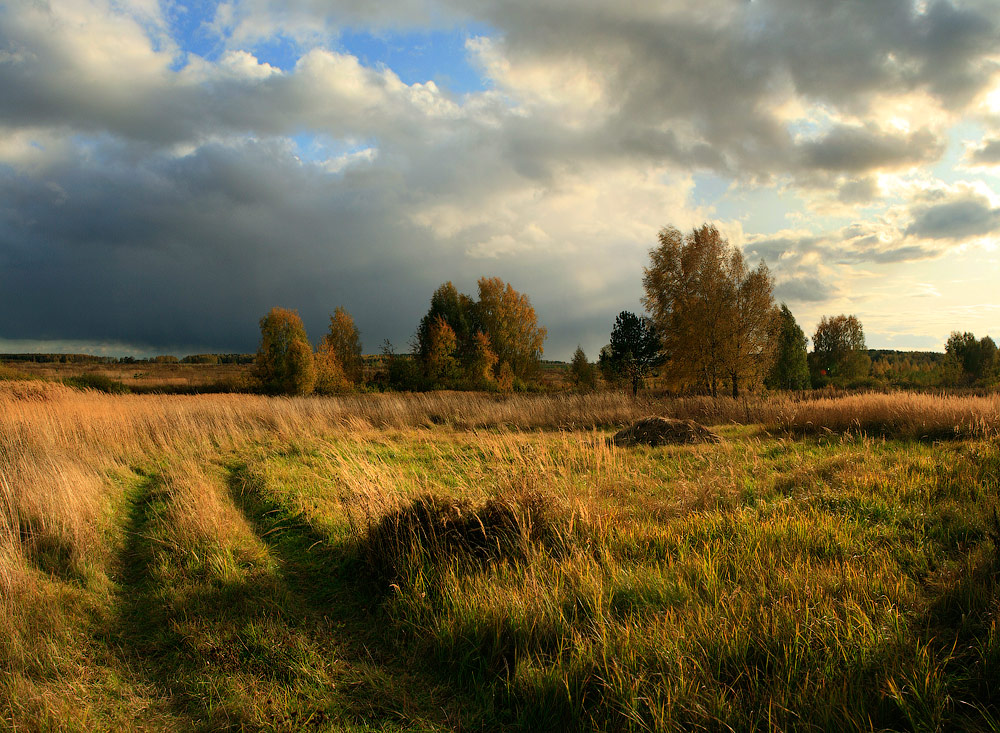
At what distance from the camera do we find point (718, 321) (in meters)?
24.4

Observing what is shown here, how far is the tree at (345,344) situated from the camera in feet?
167

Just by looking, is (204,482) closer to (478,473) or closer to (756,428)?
(478,473)

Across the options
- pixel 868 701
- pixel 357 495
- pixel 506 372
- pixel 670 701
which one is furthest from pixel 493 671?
pixel 506 372

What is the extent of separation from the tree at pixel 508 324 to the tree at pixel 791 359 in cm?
2380

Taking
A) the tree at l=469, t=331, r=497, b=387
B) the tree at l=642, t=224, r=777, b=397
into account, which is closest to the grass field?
the tree at l=642, t=224, r=777, b=397

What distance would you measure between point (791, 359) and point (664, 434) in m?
37.9

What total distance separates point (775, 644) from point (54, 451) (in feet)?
40.7

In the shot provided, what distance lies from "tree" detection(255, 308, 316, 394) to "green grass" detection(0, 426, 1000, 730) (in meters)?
34.5

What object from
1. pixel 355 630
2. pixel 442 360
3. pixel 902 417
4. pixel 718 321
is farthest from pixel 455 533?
pixel 442 360

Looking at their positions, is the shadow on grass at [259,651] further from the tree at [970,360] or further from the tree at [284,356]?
the tree at [970,360]

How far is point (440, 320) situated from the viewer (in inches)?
1938

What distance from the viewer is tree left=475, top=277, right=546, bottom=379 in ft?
172

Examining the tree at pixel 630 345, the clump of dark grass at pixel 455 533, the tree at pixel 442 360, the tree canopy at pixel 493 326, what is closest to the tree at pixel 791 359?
the tree at pixel 630 345

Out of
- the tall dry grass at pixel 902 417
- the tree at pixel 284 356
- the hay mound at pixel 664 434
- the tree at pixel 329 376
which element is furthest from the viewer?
the tree at pixel 329 376
